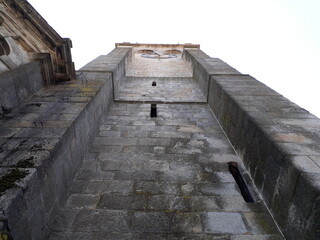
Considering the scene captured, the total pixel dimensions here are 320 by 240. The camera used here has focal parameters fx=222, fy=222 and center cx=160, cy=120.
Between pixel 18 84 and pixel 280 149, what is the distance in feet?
12.0

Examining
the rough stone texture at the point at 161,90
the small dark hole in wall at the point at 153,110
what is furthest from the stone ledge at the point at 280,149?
the rough stone texture at the point at 161,90

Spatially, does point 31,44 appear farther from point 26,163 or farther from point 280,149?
point 280,149

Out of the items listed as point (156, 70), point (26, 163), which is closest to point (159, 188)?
point (26, 163)

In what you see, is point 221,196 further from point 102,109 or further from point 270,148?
point 102,109

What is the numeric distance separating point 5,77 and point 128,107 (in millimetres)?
2704

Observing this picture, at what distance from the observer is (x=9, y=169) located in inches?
78.3

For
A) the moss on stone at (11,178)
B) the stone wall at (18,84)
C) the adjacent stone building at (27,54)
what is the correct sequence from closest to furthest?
the moss on stone at (11,178)
the stone wall at (18,84)
the adjacent stone building at (27,54)

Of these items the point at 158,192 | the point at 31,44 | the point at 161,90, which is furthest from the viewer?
the point at 161,90

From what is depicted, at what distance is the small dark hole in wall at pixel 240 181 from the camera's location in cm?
284

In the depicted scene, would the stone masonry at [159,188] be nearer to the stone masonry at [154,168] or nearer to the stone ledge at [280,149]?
the stone masonry at [154,168]

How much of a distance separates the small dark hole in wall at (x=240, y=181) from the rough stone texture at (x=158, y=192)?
0.42 ft

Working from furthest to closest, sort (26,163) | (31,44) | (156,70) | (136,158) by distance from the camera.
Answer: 1. (156,70)
2. (31,44)
3. (136,158)
4. (26,163)

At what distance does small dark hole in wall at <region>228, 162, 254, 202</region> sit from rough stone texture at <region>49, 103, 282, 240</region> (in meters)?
0.13

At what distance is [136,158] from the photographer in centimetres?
345
